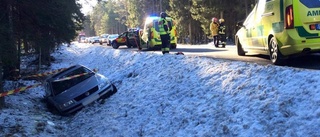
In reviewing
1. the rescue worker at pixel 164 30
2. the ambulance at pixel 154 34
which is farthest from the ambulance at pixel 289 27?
the ambulance at pixel 154 34

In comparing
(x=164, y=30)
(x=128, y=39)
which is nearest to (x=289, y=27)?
(x=164, y=30)

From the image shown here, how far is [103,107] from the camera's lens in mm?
10305

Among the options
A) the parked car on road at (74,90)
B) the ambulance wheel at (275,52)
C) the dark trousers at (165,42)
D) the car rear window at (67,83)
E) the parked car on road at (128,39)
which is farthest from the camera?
the parked car on road at (128,39)

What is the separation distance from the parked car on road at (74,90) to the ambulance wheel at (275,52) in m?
5.37

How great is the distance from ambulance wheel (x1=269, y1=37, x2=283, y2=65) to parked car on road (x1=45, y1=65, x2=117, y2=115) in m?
5.37

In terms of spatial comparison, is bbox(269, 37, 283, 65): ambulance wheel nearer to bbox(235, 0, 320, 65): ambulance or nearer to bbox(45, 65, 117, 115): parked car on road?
bbox(235, 0, 320, 65): ambulance

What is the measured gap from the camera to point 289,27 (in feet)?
24.3

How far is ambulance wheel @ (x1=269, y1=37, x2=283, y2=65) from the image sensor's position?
808 centimetres

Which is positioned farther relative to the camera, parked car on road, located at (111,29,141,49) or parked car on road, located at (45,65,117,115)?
parked car on road, located at (111,29,141,49)

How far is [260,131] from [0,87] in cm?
762

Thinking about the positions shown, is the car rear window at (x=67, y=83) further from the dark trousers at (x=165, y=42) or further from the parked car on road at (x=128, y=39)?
the parked car on road at (x=128, y=39)

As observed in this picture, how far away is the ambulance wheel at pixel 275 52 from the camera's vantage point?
26.5 feet

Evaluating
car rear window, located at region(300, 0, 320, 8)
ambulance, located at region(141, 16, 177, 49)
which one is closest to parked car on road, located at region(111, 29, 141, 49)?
ambulance, located at region(141, 16, 177, 49)

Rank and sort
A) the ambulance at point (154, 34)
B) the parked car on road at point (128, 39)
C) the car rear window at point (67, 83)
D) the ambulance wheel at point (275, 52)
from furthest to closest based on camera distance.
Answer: the parked car on road at point (128, 39) < the ambulance at point (154, 34) < the car rear window at point (67, 83) < the ambulance wheel at point (275, 52)
